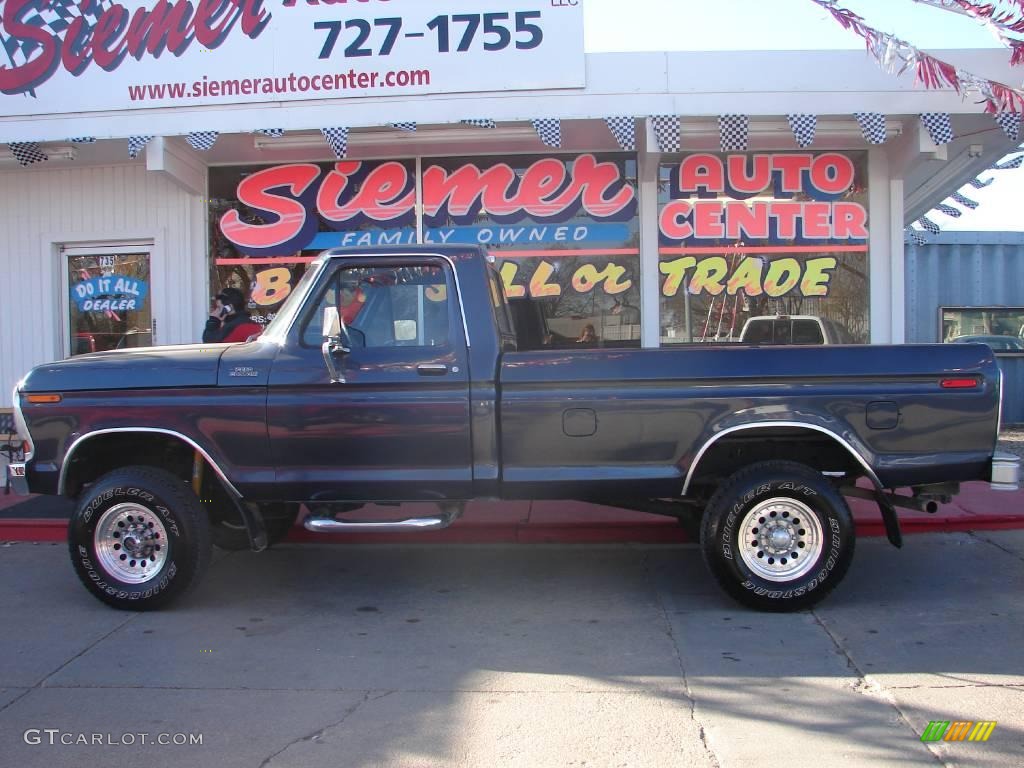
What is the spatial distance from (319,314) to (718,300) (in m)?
5.43

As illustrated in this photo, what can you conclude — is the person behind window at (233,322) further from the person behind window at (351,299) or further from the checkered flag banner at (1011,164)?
the checkered flag banner at (1011,164)

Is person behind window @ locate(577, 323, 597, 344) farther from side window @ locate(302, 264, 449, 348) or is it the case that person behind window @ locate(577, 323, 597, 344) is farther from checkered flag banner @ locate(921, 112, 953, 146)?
side window @ locate(302, 264, 449, 348)

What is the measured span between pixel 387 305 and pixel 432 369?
21.5 inches

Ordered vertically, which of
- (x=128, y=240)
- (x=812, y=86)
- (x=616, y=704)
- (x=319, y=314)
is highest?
(x=812, y=86)

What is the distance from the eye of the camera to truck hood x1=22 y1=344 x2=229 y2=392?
17.0 ft

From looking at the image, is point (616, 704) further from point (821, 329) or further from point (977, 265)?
point (977, 265)

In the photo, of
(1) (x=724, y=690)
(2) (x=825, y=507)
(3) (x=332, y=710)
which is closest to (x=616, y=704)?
(1) (x=724, y=690)

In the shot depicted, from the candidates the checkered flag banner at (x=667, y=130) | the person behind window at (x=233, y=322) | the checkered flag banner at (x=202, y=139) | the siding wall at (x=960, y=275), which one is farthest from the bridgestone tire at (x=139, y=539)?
the siding wall at (x=960, y=275)

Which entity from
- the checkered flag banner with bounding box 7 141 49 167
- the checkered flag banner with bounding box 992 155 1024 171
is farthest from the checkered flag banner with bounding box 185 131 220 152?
the checkered flag banner with bounding box 992 155 1024 171

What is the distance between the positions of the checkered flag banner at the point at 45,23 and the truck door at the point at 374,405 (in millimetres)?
5990

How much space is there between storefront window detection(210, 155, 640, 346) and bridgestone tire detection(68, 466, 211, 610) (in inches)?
186

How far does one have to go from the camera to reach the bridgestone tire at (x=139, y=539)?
17.2 ft

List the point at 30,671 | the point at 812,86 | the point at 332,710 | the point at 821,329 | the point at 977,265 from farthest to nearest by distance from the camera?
the point at 977,265
the point at 821,329
the point at 812,86
the point at 30,671
the point at 332,710

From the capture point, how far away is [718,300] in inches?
374
